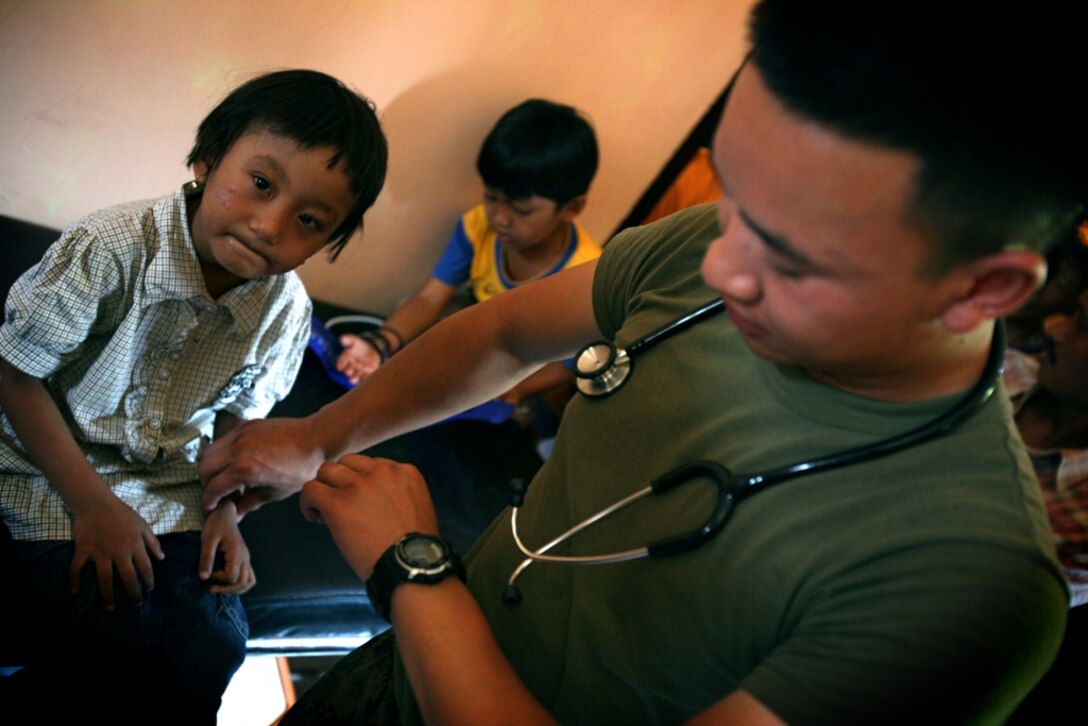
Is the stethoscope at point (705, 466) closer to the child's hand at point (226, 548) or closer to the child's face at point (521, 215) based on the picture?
the child's hand at point (226, 548)

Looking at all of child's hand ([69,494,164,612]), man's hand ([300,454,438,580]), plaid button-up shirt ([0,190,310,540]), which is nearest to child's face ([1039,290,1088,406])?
man's hand ([300,454,438,580])

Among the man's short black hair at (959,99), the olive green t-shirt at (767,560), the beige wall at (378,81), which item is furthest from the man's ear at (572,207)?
the man's short black hair at (959,99)

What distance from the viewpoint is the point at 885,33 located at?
53cm

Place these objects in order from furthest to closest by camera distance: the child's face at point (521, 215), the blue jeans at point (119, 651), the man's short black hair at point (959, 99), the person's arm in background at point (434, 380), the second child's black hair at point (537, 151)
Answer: the child's face at point (521, 215), the second child's black hair at point (537, 151), the blue jeans at point (119, 651), the person's arm in background at point (434, 380), the man's short black hair at point (959, 99)

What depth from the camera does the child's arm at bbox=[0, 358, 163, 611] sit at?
1.12m

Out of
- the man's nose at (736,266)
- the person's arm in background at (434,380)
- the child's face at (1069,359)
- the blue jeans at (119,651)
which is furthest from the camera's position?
the child's face at (1069,359)

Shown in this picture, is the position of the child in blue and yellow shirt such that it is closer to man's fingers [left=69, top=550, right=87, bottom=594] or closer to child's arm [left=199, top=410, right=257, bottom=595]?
child's arm [left=199, top=410, right=257, bottom=595]

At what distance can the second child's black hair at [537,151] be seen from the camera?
6.43 feet

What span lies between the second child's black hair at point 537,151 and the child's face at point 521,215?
0.02m

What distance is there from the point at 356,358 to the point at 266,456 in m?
0.98

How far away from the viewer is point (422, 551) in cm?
78

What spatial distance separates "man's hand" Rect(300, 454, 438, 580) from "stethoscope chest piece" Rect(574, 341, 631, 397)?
0.22 meters

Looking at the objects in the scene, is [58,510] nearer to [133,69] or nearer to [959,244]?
[133,69]

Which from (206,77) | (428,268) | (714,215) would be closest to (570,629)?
(714,215)
